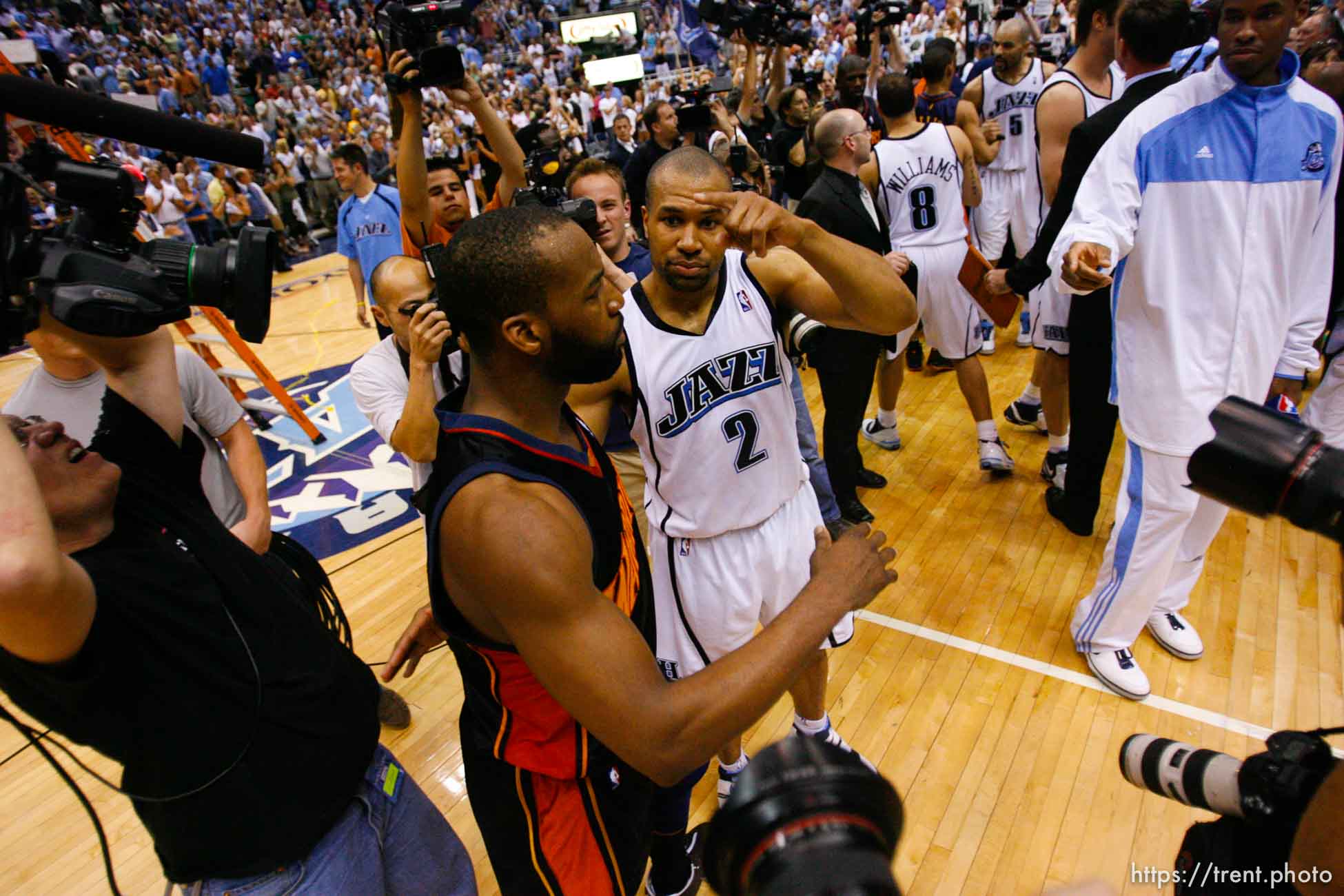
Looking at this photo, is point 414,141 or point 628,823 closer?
point 628,823

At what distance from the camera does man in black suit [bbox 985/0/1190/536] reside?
2811 millimetres

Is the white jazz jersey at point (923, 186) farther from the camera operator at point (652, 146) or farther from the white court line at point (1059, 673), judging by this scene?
the white court line at point (1059, 673)

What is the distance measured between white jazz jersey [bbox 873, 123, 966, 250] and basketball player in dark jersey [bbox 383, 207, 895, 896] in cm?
309

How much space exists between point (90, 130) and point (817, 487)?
3092mm

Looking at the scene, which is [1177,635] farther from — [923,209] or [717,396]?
[923,209]

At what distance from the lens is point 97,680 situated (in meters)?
1.20

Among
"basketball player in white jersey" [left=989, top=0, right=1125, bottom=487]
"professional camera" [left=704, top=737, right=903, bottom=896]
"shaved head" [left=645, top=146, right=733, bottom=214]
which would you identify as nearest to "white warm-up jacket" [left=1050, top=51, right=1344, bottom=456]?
"shaved head" [left=645, top=146, right=733, bottom=214]

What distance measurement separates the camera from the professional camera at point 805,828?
0.77 metres

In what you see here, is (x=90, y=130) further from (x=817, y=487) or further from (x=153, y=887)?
(x=817, y=487)

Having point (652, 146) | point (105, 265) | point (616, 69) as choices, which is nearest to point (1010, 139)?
point (652, 146)

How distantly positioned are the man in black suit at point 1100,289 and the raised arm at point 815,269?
3.89ft

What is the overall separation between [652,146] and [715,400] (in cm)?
398

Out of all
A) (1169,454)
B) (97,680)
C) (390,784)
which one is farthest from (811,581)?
(1169,454)

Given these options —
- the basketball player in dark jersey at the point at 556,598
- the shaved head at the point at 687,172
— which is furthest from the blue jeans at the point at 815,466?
the basketball player in dark jersey at the point at 556,598
